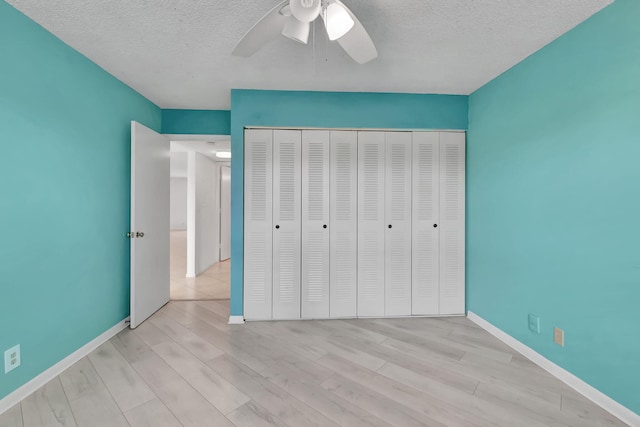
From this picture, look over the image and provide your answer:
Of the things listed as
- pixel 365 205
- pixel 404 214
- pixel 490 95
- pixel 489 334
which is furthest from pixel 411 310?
pixel 490 95

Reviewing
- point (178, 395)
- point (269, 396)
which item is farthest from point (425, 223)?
point (178, 395)

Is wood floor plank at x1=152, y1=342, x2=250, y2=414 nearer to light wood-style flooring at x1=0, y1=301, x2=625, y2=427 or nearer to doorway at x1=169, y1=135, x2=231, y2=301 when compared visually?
light wood-style flooring at x1=0, y1=301, x2=625, y2=427

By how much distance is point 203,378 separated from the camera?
179cm

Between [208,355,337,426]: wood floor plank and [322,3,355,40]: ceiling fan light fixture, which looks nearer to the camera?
[322,3,355,40]: ceiling fan light fixture

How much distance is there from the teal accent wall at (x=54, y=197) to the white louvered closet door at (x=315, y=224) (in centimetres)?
177

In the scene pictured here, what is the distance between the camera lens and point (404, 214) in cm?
273

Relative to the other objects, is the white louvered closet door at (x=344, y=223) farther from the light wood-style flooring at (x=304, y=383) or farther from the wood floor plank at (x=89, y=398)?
the wood floor plank at (x=89, y=398)

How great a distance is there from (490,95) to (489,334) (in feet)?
7.31

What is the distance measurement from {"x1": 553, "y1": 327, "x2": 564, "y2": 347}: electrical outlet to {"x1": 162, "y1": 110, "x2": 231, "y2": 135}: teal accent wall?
365 centimetres

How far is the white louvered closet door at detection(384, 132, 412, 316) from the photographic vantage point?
107 inches

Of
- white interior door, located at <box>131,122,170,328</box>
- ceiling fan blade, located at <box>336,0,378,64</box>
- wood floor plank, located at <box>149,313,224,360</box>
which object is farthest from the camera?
white interior door, located at <box>131,122,170,328</box>

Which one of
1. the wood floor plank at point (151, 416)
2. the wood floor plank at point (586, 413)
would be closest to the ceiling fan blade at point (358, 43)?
the wood floor plank at point (151, 416)

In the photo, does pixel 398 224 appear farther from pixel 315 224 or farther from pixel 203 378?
pixel 203 378

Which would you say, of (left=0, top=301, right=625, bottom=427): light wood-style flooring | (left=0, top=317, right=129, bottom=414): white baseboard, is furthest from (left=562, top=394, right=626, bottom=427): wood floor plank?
(left=0, top=317, right=129, bottom=414): white baseboard
